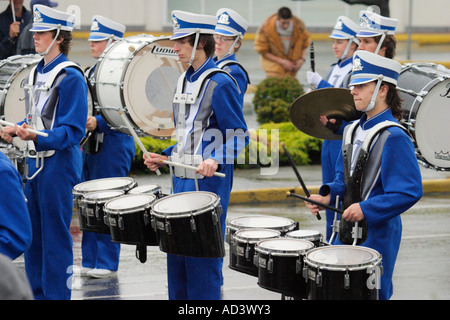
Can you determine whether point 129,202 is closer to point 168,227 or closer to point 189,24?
point 168,227

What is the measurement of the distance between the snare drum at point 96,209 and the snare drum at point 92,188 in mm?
58

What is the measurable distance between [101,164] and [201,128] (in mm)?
2591

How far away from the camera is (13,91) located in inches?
315

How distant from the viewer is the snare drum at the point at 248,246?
5609 millimetres

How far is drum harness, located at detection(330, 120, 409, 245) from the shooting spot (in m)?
5.20

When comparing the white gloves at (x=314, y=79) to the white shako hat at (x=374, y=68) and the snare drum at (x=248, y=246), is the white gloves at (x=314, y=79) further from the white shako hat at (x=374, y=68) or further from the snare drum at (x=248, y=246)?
the white shako hat at (x=374, y=68)

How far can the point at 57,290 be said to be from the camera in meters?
6.79

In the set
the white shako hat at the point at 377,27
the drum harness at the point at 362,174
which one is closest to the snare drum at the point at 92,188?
the drum harness at the point at 362,174

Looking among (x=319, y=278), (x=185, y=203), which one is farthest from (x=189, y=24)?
(x=319, y=278)

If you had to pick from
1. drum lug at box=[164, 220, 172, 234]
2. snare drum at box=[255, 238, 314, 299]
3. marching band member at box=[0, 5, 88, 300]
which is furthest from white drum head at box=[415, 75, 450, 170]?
drum lug at box=[164, 220, 172, 234]

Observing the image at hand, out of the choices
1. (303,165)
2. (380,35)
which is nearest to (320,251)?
(380,35)

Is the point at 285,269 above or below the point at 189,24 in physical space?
below

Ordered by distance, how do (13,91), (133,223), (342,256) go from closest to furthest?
(342,256) → (133,223) → (13,91)

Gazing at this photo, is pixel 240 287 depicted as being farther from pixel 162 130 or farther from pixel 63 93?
pixel 63 93
